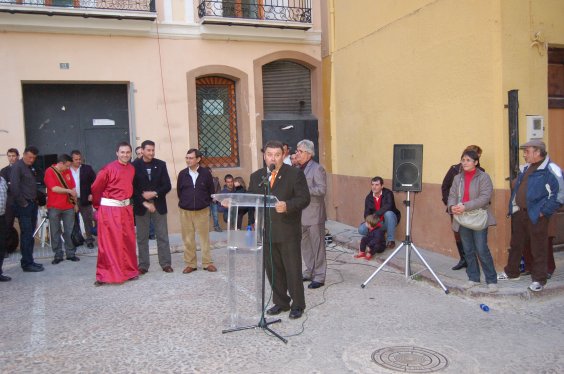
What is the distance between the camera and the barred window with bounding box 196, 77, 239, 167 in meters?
12.3

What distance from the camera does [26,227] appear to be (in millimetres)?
8250

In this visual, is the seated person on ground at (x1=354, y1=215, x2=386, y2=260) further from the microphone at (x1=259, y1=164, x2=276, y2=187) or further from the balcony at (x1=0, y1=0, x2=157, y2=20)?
the balcony at (x1=0, y1=0, x2=157, y2=20)

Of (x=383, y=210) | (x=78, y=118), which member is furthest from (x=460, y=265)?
(x=78, y=118)

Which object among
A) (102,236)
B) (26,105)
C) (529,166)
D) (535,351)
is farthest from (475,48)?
(26,105)

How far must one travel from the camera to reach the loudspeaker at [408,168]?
283 inches

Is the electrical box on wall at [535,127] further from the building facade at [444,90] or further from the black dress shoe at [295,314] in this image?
the black dress shoe at [295,314]

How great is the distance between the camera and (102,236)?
762 cm

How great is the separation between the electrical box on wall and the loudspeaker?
5.24 feet

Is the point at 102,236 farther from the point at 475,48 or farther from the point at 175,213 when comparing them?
the point at 475,48

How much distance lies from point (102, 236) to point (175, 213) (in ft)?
13.2

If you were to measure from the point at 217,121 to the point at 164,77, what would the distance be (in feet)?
5.32

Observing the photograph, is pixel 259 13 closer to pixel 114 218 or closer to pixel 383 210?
pixel 383 210

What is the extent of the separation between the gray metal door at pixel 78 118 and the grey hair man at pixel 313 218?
6.06 m

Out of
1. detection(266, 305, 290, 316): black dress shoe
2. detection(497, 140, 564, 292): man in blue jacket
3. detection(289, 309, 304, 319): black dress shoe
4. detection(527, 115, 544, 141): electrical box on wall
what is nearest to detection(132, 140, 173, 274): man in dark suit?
detection(266, 305, 290, 316): black dress shoe
